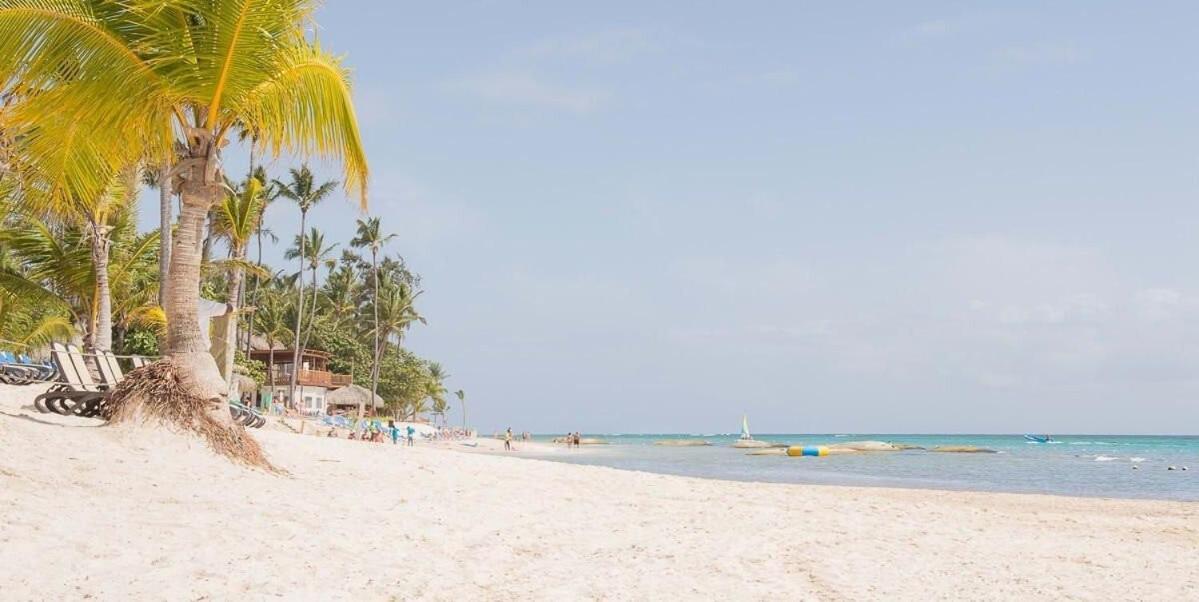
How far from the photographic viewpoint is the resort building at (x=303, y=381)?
161 ft

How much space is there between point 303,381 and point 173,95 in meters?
43.6

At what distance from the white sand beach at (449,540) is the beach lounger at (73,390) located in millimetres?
372

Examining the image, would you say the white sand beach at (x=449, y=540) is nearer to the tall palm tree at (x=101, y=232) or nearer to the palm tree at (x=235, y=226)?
the tall palm tree at (x=101, y=232)

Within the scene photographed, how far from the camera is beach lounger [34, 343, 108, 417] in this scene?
9.55 meters

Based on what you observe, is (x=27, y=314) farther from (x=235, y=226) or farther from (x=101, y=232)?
(x=101, y=232)

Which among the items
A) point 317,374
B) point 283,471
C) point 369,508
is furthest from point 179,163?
point 317,374

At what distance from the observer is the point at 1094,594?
6820 mm

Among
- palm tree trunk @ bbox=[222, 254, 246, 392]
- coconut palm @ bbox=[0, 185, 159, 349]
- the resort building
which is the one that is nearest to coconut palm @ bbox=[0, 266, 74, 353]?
coconut palm @ bbox=[0, 185, 159, 349]

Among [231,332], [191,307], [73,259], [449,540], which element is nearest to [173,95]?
[191,307]

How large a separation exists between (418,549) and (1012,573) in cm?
504

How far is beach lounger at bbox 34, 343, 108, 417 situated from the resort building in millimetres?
34605

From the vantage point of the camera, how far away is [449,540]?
709 centimetres

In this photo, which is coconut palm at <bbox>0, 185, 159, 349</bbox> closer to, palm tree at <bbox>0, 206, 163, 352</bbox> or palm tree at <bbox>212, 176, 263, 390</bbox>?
palm tree at <bbox>0, 206, 163, 352</bbox>

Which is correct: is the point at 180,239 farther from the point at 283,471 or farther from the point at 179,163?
the point at 283,471
